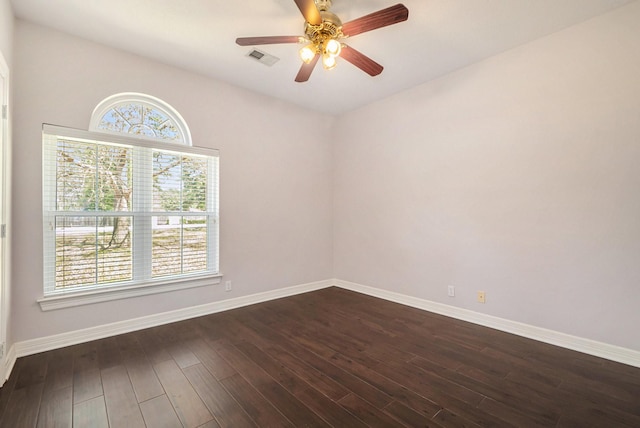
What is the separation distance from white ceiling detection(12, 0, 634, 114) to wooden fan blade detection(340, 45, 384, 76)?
1.14 ft

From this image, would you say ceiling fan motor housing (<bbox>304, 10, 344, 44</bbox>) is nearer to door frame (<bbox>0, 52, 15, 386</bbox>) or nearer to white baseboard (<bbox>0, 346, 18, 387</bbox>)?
door frame (<bbox>0, 52, 15, 386</bbox>)

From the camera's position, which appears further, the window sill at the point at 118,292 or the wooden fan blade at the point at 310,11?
the window sill at the point at 118,292

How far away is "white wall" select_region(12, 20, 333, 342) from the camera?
7.87 ft

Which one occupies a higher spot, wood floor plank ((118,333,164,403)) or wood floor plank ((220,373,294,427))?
wood floor plank ((118,333,164,403))

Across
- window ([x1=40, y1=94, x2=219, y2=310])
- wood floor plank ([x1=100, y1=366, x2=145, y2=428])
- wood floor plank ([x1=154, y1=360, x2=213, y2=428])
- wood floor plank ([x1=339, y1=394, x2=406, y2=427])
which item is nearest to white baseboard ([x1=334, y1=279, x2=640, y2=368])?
wood floor plank ([x1=339, y1=394, x2=406, y2=427])

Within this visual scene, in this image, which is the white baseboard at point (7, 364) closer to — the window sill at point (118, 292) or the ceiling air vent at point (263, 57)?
the window sill at point (118, 292)

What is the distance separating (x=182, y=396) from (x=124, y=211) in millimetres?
1905

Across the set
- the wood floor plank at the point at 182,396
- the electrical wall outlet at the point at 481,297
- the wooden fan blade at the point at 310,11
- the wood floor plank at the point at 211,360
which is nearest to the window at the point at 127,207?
the wood floor plank at the point at 211,360

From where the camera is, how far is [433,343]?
8.73 ft

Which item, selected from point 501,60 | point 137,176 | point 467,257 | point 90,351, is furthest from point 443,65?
point 90,351

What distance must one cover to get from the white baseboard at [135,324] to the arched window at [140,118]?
74.3 inches

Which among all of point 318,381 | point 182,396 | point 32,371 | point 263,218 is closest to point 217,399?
point 182,396

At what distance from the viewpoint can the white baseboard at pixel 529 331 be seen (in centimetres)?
232

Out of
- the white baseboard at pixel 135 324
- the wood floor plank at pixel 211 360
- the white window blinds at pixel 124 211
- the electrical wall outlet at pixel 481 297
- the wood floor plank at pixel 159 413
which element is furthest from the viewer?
the electrical wall outlet at pixel 481 297
